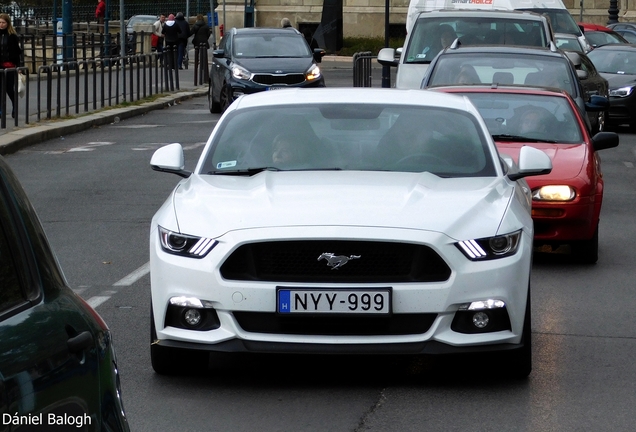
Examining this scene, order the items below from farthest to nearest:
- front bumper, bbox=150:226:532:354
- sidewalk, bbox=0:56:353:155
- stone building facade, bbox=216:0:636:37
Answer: stone building facade, bbox=216:0:636:37 → sidewalk, bbox=0:56:353:155 → front bumper, bbox=150:226:532:354

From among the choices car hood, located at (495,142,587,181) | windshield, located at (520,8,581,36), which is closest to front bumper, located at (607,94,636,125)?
windshield, located at (520,8,581,36)

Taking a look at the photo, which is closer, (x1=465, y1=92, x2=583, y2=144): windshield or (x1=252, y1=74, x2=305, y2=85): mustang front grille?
(x1=465, y1=92, x2=583, y2=144): windshield

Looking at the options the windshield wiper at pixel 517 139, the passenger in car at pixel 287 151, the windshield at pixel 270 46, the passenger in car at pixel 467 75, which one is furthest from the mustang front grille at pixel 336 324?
the windshield at pixel 270 46

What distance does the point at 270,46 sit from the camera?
94.6 ft

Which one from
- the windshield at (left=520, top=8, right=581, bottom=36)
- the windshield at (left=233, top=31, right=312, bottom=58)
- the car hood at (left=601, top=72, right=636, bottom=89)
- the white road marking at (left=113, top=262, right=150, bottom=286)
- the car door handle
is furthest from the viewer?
the windshield at (left=520, top=8, right=581, bottom=36)

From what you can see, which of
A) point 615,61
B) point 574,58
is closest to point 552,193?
point 574,58

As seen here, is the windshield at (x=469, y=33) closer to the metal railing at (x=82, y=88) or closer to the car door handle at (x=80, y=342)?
the metal railing at (x=82, y=88)

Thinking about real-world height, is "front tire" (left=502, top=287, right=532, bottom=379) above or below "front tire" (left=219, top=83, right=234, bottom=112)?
above

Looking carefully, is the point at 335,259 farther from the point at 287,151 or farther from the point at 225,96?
the point at 225,96

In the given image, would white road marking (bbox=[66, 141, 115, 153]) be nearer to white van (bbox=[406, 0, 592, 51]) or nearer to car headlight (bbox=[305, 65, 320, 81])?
white van (bbox=[406, 0, 592, 51])

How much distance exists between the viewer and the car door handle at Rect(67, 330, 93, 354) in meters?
3.35

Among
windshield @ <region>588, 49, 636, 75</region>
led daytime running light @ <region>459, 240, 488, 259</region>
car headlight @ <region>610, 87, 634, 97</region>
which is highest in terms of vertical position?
led daytime running light @ <region>459, 240, 488, 259</region>

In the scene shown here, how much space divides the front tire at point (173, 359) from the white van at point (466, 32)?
1327 cm

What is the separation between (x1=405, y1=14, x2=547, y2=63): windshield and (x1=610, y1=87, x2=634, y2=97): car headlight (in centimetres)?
549
